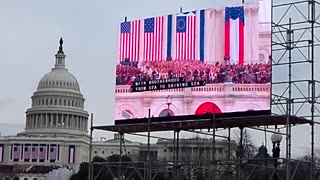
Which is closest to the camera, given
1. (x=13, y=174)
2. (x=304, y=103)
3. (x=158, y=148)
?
(x=304, y=103)

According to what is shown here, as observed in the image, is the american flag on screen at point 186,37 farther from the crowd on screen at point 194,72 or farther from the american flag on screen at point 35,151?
the american flag on screen at point 35,151

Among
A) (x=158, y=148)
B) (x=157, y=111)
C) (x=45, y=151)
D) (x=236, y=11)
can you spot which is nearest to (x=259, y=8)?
(x=236, y=11)

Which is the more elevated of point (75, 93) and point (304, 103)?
point (75, 93)

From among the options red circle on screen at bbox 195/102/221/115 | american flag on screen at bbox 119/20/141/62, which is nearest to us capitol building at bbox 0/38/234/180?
american flag on screen at bbox 119/20/141/62

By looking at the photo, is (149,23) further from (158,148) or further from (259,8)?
(158,148)

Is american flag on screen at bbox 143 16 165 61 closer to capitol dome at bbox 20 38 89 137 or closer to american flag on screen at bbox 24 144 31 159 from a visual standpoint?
capitol dome at bbox 20 38 89 137

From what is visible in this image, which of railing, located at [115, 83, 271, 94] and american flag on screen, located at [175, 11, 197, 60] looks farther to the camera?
american flag on screen, located at [175, 11, 197, 60]

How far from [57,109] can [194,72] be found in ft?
375

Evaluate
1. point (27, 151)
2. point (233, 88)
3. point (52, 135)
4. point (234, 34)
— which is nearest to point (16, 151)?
point (27, 151)

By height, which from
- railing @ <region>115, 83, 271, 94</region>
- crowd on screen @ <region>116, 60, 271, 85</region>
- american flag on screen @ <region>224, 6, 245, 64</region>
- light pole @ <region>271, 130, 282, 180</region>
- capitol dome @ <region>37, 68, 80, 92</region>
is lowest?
light pole @ <region>271, 130, 282, 180</region>

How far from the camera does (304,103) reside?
79.4 feet

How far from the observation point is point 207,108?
85.3ft

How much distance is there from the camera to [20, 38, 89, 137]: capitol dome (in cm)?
13938

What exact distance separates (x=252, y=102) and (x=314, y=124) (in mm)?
2024
